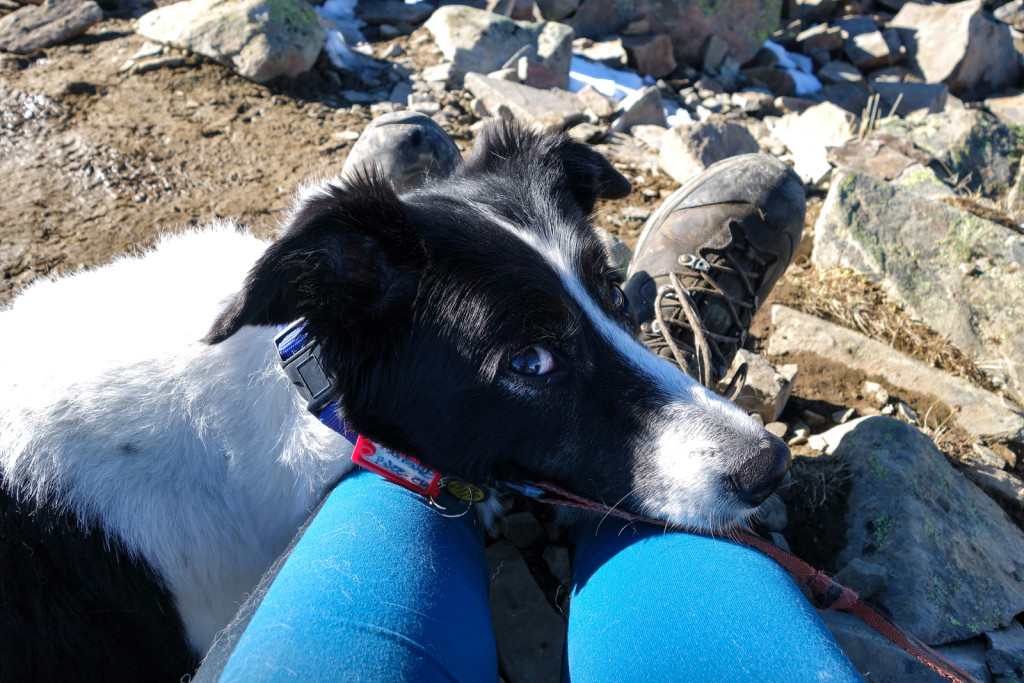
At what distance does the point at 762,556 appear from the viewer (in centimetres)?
168

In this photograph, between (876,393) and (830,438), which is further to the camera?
(876,393)

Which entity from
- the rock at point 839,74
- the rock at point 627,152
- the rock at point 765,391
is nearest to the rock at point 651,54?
the rock at point 839,74

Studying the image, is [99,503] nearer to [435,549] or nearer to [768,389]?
[435,549]

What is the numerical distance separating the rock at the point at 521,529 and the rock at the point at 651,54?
669 cm

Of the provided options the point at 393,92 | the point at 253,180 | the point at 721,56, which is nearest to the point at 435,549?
the point at 253,180

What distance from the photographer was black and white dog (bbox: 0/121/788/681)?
168 centimetres

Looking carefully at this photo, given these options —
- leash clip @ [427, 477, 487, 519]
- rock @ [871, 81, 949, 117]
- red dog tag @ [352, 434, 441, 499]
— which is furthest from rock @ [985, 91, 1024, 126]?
red dog tag @ [352, 434, 441, 499]

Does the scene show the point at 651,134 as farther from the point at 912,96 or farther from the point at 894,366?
the point at 912,96

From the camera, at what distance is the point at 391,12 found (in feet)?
22.9

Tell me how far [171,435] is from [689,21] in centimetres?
857

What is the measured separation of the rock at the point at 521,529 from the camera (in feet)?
7.83

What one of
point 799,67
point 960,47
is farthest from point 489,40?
point 960,47

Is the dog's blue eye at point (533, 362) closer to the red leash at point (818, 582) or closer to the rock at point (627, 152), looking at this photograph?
the red leash at point (818, 582)

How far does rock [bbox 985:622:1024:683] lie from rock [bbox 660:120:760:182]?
3.25m
